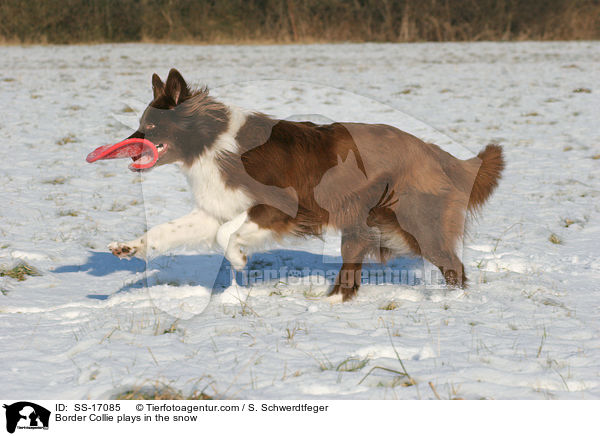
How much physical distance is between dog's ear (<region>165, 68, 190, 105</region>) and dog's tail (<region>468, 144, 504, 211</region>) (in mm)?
2196

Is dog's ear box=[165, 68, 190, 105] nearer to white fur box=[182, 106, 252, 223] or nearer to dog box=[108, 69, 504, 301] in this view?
dog box=[108, 69, 504, 301]

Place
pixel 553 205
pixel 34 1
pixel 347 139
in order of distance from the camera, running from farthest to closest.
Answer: pixel 34 1
pixel 553 205
pixel 347 139

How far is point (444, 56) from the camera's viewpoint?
60.8 ft

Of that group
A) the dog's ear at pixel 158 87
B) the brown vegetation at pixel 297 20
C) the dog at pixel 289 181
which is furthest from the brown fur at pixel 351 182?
the brown vegetation at pixel 297 20

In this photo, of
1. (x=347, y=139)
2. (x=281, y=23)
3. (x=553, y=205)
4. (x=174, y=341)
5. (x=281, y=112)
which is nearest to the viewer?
(x=174, y=341)

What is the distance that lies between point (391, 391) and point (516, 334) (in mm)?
1176

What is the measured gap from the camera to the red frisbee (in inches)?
155

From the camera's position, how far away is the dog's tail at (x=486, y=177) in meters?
4.17

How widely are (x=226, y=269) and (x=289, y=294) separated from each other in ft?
2.90

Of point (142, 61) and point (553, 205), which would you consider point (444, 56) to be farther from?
point (553, 205)

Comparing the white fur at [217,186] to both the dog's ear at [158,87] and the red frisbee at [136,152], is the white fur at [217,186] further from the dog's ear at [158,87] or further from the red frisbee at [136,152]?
the dog's ear at [158,87]

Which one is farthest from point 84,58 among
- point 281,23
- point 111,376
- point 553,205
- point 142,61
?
point 111,376

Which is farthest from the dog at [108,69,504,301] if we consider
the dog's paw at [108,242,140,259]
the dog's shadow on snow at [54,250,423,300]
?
the dog's shadow on snow at [54,250,423,300]

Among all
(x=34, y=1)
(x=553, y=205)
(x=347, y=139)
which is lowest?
(x=553, y=205)
